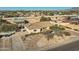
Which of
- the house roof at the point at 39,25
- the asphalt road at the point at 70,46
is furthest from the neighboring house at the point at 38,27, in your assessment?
the asphalt road at the point at 70,46

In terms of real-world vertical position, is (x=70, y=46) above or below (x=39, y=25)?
below

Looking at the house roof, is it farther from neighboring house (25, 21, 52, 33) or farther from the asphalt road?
the asphalt road

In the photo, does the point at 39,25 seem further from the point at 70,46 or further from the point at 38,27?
the point at 70,46

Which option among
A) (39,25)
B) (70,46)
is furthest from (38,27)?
(70,46)

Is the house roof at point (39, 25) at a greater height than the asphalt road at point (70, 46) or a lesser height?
greater

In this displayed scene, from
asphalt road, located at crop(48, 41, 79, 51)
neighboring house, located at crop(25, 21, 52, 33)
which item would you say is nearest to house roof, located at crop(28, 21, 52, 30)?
neighboring house, located at crop(25, 21, 52, 33)

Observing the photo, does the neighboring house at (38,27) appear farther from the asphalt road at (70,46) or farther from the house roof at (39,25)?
the asphalt road at (70,46)

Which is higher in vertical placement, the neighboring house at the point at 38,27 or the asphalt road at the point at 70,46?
the neighboring house at the point at 38,27

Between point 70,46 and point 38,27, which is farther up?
point 38,27
